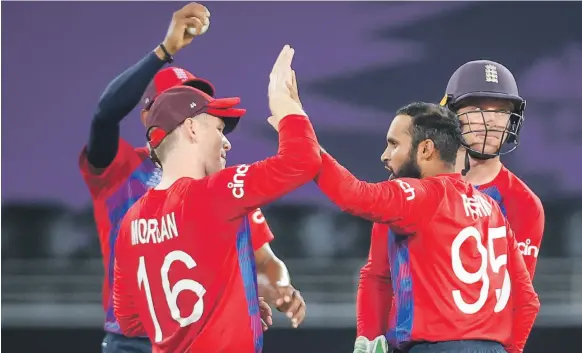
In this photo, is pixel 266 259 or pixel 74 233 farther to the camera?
pixel 74 233

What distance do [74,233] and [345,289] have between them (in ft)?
12.2

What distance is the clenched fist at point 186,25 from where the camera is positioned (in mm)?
3379

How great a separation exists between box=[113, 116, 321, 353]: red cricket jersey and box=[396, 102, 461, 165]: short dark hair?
0.53 meters

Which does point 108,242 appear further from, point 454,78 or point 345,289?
point 345,289

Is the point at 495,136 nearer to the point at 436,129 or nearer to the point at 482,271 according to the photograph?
the point at 436,129

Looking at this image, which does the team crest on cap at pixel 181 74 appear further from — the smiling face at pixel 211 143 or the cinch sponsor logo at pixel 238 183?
the cinch sponsor logo at pixel 238 183

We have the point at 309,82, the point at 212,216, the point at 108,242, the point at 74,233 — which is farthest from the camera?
the point at 74,233

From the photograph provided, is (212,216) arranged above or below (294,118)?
below

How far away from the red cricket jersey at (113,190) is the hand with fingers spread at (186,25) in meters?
0.65

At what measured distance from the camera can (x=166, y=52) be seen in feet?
11.4

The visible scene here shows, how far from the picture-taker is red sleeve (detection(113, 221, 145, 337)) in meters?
3.22

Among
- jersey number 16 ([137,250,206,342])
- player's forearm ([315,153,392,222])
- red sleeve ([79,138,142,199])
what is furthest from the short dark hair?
red sleeve ([79,138,142,199])

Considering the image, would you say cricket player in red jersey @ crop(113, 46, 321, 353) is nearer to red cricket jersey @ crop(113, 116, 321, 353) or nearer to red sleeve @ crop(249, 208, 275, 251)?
red cricket jersey @ crop(113, 116, 321, 353)

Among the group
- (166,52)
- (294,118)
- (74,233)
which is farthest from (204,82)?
(74,233)
